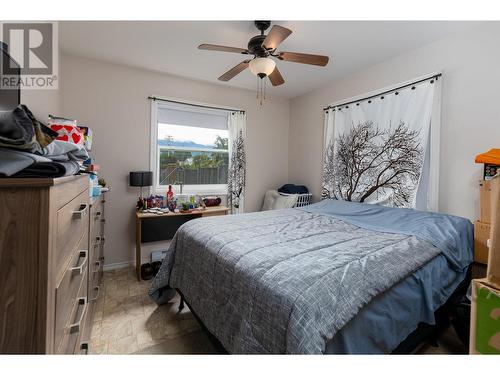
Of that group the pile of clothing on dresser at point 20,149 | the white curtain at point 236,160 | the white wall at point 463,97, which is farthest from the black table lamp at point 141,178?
the white wall at point 463,97

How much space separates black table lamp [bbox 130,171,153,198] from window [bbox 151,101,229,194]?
330 millimetres

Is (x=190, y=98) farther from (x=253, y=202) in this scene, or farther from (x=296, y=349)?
(x=296, y=349)

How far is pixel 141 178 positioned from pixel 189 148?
2.88 ft

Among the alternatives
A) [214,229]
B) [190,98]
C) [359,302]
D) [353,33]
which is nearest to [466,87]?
[353,33]

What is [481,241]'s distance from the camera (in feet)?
6.12

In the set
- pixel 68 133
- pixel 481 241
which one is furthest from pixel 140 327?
pixel 481 241

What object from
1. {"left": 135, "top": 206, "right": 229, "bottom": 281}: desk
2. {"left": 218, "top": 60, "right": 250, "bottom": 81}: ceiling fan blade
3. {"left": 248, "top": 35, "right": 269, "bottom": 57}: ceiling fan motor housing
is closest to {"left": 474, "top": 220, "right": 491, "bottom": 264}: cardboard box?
{"left": 248, "top": 35, "right": 269, "bottom": 57}: ceiling fan motor housing

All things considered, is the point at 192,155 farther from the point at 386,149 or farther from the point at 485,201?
the point at 485,201

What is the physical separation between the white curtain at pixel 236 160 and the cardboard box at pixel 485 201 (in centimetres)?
265

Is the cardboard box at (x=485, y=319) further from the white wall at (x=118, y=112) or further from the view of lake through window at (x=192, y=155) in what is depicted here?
the white wall at (x=118, y=112)

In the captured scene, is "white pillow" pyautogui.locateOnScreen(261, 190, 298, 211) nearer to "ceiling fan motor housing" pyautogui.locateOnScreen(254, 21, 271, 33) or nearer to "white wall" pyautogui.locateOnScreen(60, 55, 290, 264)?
"white wall" pyautogui.locateOnScreen(60, 55, 290, 264)

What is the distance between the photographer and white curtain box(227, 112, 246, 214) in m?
3.56

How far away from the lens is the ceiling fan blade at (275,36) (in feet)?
5.28
